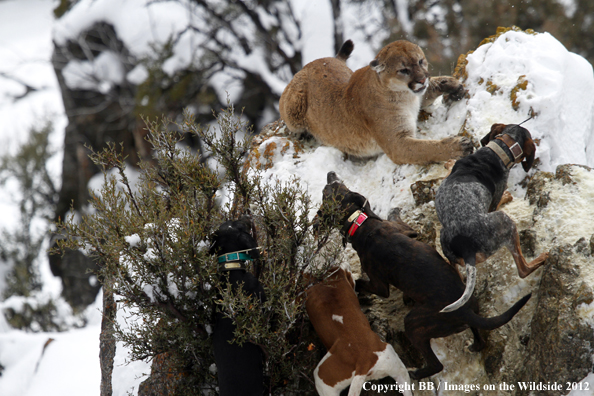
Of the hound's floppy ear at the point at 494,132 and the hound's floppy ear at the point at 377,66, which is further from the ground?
the hound's floppy ear at the point at 377,66

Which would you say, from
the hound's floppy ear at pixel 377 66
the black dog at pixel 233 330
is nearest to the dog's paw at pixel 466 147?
the hound's floppy ear at pixel 377 66

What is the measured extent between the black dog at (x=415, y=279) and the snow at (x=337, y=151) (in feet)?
1.32

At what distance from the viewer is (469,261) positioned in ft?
9.66

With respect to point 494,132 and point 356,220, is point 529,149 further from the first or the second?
point 356,220

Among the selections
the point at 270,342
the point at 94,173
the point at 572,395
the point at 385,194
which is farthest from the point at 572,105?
the point at 94,173

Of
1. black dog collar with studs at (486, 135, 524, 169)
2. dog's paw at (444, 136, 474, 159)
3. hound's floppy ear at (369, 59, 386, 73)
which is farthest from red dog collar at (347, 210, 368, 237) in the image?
hound's floppy ear at (369, 59, 386, 73)

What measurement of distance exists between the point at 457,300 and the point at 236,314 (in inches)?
59.7

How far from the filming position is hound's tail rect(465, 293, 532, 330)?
2758 millimetres

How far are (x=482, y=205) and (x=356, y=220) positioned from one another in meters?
0.99

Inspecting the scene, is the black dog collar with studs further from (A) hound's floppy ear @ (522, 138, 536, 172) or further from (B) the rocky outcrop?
(B) the rocky outcrop

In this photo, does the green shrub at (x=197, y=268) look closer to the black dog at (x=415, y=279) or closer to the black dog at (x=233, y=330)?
the black dog at (x=233, y=330)

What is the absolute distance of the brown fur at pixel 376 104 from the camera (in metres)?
4.17

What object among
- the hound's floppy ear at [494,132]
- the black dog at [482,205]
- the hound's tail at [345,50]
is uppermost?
the hound's tail at [345,50]

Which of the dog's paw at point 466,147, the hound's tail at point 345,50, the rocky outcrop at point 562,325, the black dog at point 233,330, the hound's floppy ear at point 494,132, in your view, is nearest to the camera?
the rocky outcrop at point 562,325
